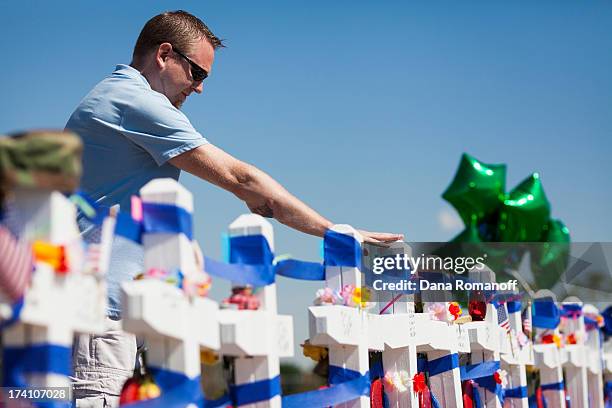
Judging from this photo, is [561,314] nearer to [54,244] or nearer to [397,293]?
[397,293]

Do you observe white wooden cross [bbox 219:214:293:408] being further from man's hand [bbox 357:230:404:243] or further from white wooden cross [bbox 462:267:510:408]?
white wooden cross [bbox 462:267:510:408]

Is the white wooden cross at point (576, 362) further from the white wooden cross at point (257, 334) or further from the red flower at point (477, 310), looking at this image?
A: the white wooden cross at point (257, 334)

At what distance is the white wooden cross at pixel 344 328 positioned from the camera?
12.8 feet

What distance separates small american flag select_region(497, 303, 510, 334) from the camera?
6.29 m

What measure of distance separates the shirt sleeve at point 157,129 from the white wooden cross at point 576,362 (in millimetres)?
4597

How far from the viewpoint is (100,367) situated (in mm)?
3859

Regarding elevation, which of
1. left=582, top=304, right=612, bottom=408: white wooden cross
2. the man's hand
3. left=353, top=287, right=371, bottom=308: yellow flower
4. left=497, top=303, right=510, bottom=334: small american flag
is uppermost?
the man's hand

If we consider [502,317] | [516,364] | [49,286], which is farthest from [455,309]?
[49,286]

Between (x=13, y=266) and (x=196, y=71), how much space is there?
7.97 ft

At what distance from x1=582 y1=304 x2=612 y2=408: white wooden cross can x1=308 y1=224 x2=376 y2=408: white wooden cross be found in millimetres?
4393

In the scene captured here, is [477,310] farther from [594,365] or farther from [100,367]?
[594,365]

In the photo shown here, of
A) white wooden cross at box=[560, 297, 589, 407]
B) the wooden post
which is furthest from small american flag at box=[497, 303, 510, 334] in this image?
white wooden cross at box=[560, 297, 589, 407]

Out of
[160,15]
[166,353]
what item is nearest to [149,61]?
[160,15]

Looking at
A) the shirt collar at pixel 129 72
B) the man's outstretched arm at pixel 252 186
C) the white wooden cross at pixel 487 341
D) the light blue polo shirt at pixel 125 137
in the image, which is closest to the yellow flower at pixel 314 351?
the man's outstretched arm at pixel 252 186
